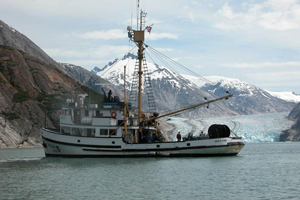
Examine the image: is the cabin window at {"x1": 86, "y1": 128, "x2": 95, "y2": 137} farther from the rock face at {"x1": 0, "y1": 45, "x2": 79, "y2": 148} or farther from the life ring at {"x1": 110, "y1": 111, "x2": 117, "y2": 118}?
the rock face at {"x1": 0, "y1": 45, "x2": 79, "y2": 148}

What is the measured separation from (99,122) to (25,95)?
8620 centimetres

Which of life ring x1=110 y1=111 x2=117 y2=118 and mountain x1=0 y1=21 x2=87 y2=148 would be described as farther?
mountain x1=0 y1=21 x2=87 y2=148

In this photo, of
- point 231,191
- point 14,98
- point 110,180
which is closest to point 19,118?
point 14,98

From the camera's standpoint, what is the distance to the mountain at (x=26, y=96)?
122 meters

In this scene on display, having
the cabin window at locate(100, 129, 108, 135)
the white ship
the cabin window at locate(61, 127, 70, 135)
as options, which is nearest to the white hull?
the white ship

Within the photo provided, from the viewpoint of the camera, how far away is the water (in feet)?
107

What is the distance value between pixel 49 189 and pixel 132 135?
80.5 feet

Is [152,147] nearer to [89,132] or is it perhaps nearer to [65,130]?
[89,132]

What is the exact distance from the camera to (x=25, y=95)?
139 metres

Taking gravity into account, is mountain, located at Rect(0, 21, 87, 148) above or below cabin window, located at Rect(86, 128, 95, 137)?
above

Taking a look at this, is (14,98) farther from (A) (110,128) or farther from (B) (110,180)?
(B) (110,180)

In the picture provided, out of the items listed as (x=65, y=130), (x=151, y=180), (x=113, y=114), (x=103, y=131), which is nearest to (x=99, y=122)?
(x=103, y=131)

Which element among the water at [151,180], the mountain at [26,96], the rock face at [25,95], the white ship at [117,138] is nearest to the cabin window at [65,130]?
the white ship at [117,138]

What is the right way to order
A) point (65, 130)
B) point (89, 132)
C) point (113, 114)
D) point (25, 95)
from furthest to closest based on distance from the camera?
point (25, 95) < point (65, 130) < point (89, 132) < point (113, 114)
